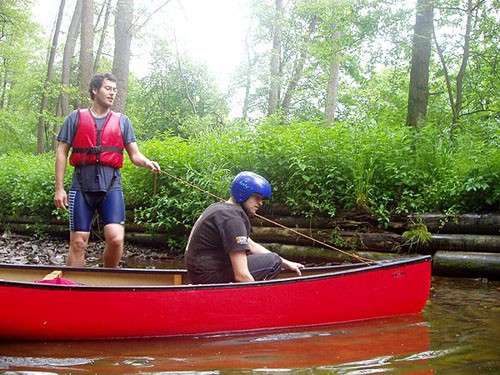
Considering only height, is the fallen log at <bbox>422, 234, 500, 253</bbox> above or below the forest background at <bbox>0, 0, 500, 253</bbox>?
below

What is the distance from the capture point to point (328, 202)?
23.4 ft

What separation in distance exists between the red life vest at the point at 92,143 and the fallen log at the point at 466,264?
14.8 feet

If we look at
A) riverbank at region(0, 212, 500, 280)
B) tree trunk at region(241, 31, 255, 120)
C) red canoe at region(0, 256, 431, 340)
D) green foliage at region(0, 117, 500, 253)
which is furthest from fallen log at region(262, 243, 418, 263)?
tree trunk at region(241, 31, 255, 120)

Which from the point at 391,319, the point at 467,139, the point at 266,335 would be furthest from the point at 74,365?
the point at 467,139

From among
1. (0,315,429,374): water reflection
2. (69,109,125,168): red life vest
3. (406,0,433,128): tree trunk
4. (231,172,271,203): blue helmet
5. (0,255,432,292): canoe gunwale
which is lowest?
(0,315,429,374): water reflection

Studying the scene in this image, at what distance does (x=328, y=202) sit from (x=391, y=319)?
3159 mm

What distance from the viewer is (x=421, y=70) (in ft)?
28.3

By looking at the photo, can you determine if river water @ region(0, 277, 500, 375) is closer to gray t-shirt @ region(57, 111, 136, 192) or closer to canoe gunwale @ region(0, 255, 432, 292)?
canoe gunwale @ region(0, 255, 432, 292)

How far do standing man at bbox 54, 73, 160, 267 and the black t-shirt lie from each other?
1.09m

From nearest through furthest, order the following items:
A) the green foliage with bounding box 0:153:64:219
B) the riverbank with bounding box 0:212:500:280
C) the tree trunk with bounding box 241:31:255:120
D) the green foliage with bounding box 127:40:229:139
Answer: the riverbank with bounding box 0:212:500:280
the green foliage with bounding box 0:153:64:219
the green foliage with bounding box 127:40:229:139
the tree trunk with bounding box 241:31:255:120

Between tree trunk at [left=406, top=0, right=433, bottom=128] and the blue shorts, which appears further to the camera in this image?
tree trunk at [left=406, top=0, right=433, bottom=128]

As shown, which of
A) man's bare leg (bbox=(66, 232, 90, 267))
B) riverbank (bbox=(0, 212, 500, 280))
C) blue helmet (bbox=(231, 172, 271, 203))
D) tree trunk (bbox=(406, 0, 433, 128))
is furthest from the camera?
tree trunk (bbox=(406, 0, 433, 128))

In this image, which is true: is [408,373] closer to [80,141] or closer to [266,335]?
[266,335]

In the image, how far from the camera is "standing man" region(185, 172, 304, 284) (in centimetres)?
352
